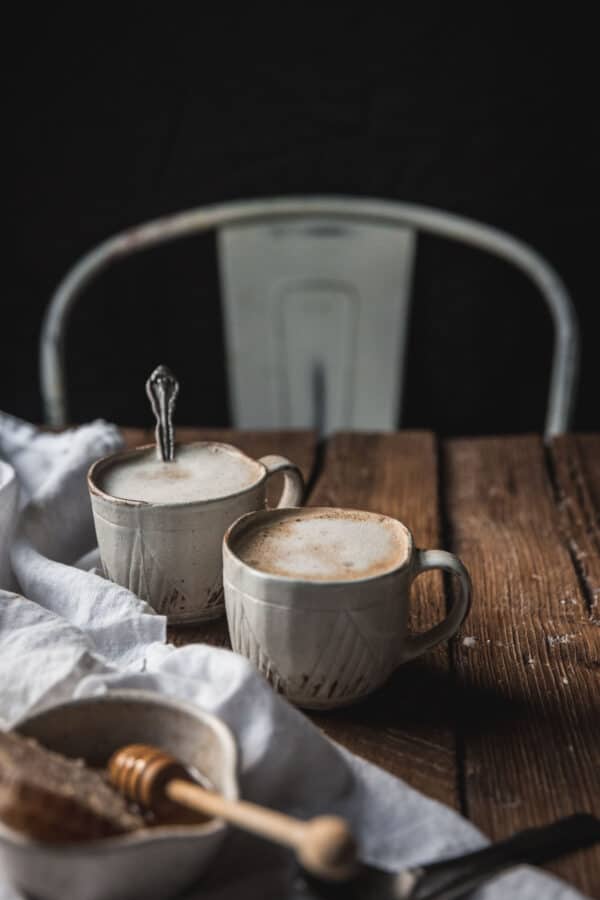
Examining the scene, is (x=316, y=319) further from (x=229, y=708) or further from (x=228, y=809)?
(x=228, y=809)

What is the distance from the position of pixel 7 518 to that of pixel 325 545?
0.88ft

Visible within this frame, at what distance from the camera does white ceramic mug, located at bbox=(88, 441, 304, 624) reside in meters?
0.61

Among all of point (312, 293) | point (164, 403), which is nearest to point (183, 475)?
point (164, 403)

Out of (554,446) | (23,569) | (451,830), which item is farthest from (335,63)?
(451,830)

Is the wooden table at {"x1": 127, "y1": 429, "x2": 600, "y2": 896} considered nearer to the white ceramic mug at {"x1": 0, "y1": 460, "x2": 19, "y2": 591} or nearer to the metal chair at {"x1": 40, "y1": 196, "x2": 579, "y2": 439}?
the white ceramic mug at {"x1": 0, "y1": 460, "x2": 19, "y2": 591}

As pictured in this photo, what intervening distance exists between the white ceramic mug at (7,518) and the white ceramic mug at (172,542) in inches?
3.3

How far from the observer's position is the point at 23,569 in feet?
2.24

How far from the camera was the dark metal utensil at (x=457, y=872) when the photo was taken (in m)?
0.40

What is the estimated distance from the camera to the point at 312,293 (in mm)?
1494

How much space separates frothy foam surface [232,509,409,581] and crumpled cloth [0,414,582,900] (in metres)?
0.06

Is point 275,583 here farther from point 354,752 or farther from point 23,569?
point 23,569

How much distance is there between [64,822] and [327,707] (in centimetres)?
20

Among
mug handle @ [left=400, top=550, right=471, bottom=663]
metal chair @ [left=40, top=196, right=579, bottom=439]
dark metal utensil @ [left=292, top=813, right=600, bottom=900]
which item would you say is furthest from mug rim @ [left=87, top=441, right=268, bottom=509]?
metal chair @ [left=40, top=196, right=579, bottom=439]

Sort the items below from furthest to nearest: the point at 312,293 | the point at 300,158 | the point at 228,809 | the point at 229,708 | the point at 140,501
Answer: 1. the point at 300,158
2. the point at 312,293
3. the point at 140,501
4. the point at 229,708
5. the point at 228,809
